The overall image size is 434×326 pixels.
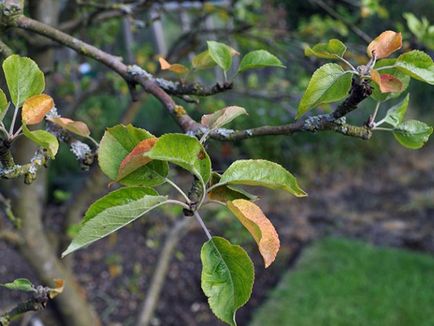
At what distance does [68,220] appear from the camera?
→ 2.36 metres

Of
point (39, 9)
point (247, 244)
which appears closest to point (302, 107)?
point (39, 9)

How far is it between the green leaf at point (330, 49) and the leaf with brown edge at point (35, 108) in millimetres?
310

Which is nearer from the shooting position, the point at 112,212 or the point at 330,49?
the point at 112,212

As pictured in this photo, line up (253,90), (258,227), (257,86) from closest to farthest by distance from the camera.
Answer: (258,227) < (253,90) < (257,86)

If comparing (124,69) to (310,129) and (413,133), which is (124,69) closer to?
(310,129)

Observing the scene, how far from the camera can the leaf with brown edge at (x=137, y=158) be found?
524 millimetres

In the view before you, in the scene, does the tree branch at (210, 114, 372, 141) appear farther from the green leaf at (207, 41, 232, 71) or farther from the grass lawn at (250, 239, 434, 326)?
the grass lawn at (250, 239, 434, 326)

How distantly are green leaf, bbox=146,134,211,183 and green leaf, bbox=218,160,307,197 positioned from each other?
2 centimetres

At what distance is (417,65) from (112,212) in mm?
352

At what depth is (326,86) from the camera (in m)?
0.58

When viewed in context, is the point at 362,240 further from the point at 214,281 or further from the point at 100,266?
the point at 214,281

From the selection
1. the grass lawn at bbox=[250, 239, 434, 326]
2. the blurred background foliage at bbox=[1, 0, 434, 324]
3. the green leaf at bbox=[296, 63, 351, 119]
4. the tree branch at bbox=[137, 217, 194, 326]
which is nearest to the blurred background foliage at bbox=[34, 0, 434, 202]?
the blurred background foliage at bbox=[1, 0, 434, 324]

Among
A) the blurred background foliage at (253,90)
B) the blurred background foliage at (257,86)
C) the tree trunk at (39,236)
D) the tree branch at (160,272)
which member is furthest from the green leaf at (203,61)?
the tree branch at (160,272)

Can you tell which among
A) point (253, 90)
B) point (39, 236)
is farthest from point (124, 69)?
point (253, 90)
